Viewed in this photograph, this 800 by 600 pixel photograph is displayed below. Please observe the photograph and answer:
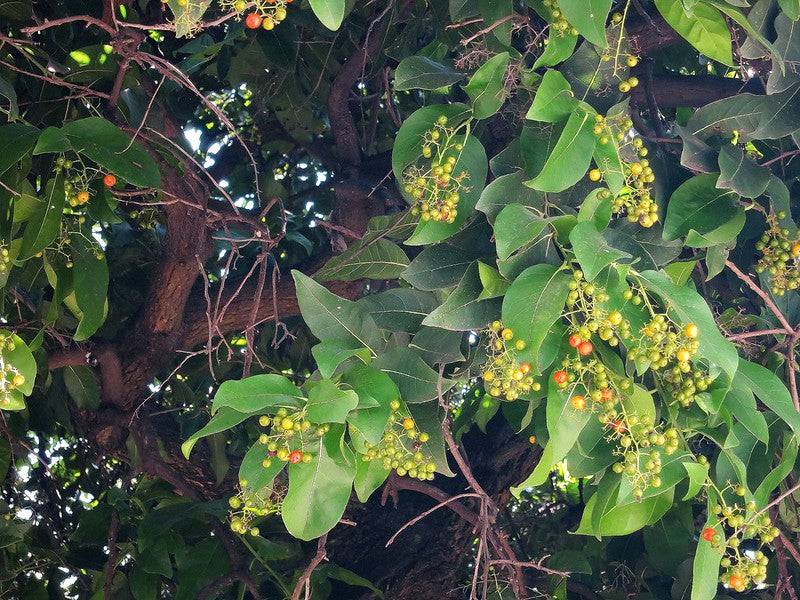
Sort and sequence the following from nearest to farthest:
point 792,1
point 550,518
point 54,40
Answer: point 792,1, point 54,40, point 550,518

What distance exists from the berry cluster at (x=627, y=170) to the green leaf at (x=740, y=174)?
0.78 ft

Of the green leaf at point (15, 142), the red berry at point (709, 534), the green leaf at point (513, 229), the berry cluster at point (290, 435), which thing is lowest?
the red berry at point (709, 534)

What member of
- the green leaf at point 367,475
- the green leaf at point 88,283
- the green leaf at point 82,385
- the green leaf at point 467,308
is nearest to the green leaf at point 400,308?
the green leaf at point 467,308

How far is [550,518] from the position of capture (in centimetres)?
320

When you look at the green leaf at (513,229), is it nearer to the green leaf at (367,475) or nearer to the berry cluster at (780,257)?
the green leaf at (367,475)

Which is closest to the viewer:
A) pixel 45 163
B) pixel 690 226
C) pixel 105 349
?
pixel 690 226

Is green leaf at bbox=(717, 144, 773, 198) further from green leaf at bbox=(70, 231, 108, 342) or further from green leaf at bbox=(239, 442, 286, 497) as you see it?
green leaf at bbox=(70, 231, 108, 342)

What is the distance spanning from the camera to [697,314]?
1.40 m

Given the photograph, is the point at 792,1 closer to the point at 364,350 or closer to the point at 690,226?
the point at 690,226

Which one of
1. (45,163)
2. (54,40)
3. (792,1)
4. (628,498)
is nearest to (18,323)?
(45,163)

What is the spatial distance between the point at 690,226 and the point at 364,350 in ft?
2.41

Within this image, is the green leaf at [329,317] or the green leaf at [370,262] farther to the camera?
the green leaf at [370,262]

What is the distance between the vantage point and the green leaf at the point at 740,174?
1.85m

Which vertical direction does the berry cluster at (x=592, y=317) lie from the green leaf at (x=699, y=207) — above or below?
above
